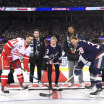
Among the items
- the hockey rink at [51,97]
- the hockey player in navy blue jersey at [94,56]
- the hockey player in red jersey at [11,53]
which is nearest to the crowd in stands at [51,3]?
the hockey player in red jersey at [11,53]

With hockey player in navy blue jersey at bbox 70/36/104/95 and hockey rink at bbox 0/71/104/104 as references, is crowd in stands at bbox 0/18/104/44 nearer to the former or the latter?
hockey rink at bbox 0/71/104/104

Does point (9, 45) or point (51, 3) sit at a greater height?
point (51, 3)

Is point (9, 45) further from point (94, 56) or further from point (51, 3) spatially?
point (51, 3)

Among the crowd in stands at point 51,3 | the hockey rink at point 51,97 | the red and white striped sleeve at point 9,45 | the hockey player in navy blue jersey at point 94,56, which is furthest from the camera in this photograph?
the crowd in stands at point 51,3

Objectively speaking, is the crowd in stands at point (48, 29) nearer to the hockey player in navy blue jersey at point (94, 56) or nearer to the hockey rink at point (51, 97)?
the hockey rink at point (51, 97)

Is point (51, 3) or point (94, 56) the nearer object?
point (94, 56)

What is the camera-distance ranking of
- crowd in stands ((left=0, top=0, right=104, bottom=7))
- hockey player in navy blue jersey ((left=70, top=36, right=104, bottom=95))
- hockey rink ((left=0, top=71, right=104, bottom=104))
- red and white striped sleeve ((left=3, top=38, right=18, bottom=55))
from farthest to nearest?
crowd in stands ((left=0, top=0, right=104, bottom=7)) < red and white striped sleeve ((left=3, top=38, right=18, bottom=55)) < hockey player in navy blue jersey ((left=70, top=36, right=104, bottom=95)) < hockey rink ((left=0, top=71, right=104, bottom=104))

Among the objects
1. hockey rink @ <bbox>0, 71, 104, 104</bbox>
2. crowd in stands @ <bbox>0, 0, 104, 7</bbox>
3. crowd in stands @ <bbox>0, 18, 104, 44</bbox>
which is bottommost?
hockey rink @ <bbox>0, 71, 104, 104</bbox>

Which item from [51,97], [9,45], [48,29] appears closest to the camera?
[51,97]

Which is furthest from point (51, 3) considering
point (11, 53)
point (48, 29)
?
point (11, 53)

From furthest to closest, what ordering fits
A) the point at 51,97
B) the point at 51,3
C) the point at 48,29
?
the point at 48,29 < the point at 51,3 < the point at 51,97

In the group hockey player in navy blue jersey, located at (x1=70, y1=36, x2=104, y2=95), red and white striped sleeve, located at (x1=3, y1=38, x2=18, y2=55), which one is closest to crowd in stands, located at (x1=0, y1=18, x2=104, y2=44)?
red and white striped sleeve, located at (x1=3, y1=38, x2=18, y2=55)

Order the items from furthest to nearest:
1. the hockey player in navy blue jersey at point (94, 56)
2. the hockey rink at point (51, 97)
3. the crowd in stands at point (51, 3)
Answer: the crowd in stands at point (51, 3) < the hockey player in navy blue jersey at point (94, 56) < the hockey rink at point (51, 97)

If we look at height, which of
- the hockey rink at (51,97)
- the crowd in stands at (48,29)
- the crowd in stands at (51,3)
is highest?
the crowd in stands at (51,3)
